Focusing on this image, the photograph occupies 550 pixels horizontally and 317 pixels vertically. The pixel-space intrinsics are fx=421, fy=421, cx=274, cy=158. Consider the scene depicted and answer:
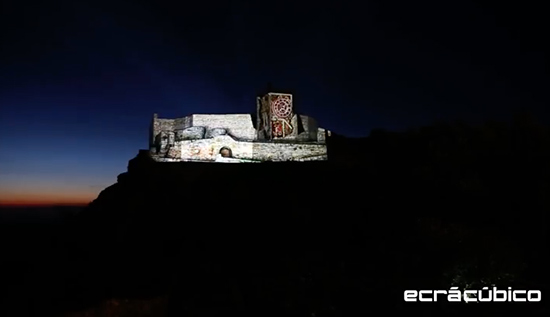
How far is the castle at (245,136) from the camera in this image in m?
28.9

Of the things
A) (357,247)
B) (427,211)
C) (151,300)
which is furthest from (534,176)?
(151,300)

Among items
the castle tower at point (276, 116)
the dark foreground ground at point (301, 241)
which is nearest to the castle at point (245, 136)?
the castle tower at point (276, 116)

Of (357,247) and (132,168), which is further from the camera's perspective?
(132,168)

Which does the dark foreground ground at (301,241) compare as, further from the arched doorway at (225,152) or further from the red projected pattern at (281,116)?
the red projected pattern at (281,116)

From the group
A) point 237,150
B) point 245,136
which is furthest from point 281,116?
point 237,150

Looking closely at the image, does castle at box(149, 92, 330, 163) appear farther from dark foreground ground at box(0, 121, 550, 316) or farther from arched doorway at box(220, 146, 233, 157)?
dark foreground ground at box(0, 121, 550, 316)

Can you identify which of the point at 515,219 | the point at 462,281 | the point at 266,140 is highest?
the point at 266,140

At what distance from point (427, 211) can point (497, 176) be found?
2543 millimetres

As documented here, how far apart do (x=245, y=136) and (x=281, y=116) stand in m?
3.46

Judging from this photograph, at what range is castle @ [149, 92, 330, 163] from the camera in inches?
1137

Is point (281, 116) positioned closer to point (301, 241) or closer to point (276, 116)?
point (276, 116)

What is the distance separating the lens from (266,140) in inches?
1191

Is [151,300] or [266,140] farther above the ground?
[266,140]

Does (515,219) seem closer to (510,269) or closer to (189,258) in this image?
(510,269)
